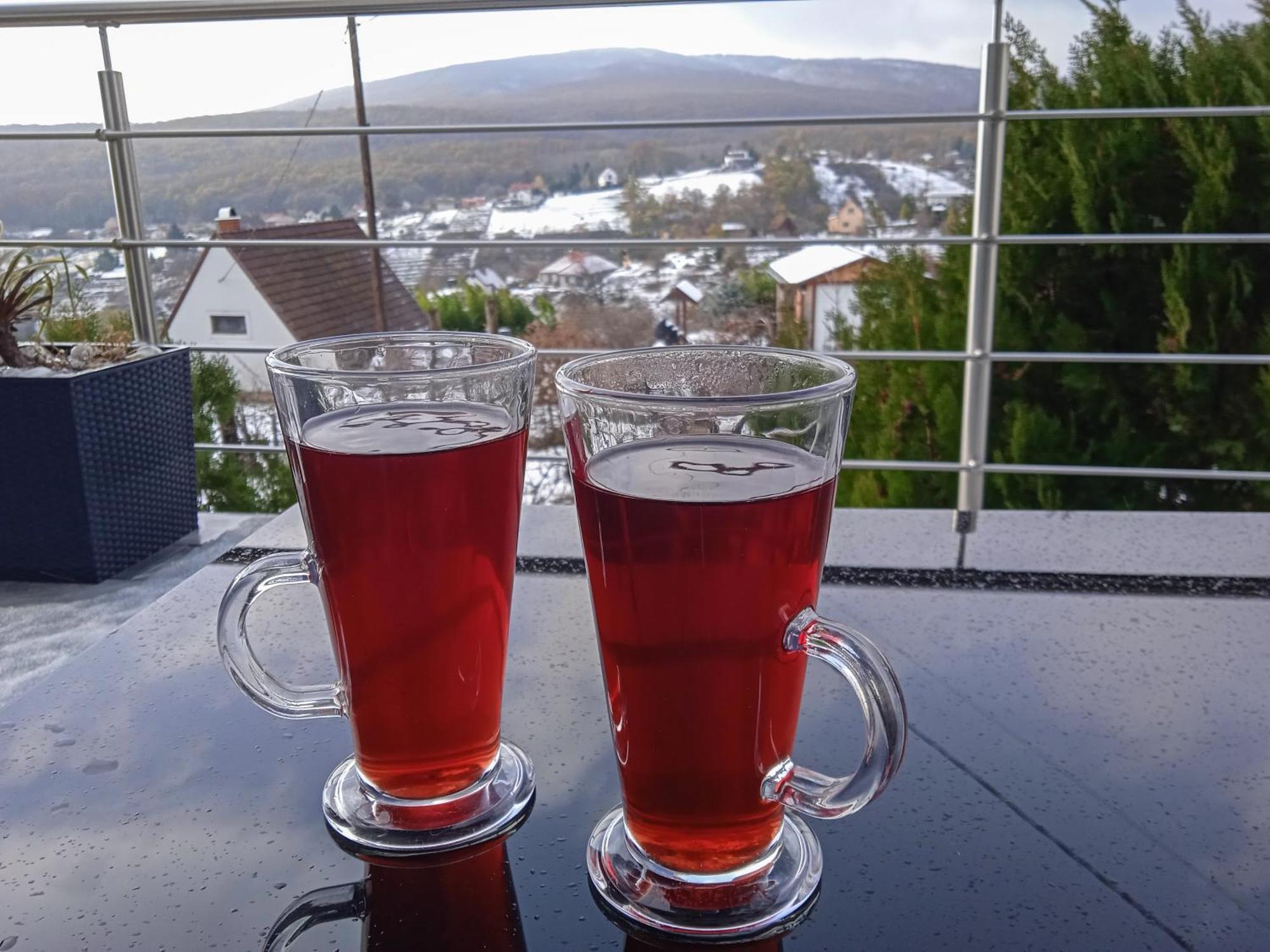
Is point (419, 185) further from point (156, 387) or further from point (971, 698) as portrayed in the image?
point (971, 698)

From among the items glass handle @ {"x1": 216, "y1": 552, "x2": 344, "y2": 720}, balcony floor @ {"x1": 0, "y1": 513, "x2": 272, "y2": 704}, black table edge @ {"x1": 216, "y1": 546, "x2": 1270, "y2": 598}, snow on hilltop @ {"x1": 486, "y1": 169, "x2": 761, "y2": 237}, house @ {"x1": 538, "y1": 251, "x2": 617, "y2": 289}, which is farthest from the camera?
snow on hilltop @ {"x1": 486, "y1": 169, "x2": 761, "y2": 237}

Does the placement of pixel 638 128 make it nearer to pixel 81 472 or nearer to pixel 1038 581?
pixel 81 472

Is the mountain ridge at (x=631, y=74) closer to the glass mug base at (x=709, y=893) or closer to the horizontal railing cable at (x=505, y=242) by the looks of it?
the horizontal railing cable at (x=505, y=242)

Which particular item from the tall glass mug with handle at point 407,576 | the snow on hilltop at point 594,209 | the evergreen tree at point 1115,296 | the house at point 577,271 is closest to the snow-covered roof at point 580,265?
the house at point 577,271

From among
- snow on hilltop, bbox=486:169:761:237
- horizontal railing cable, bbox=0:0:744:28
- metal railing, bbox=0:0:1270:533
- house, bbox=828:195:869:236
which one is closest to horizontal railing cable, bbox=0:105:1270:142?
metal railing, bbox=0:0:1270:533

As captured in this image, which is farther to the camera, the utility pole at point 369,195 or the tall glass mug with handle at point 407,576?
the utility pole at point 369,195

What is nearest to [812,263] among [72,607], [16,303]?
[16,303]

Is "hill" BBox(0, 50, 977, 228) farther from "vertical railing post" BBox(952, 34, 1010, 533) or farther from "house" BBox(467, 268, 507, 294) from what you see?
"vertical railing post" BBox(952, 34, 1010, 533)
